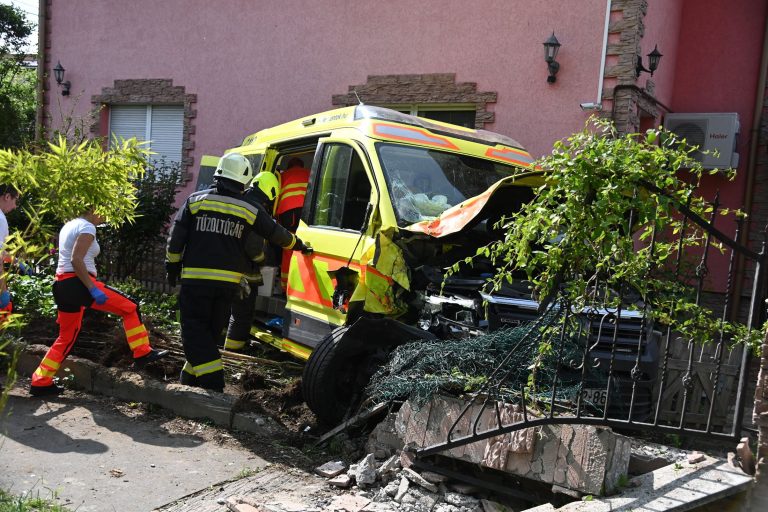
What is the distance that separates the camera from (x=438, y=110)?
9883 mm

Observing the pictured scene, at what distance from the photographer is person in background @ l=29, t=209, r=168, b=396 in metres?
5.29

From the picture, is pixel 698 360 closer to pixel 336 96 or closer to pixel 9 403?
pixel 9 403

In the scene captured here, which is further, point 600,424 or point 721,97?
point 721,97

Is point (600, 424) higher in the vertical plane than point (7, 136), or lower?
lower

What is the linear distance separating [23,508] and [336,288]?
8.08 ft

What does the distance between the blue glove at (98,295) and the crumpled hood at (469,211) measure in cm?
243

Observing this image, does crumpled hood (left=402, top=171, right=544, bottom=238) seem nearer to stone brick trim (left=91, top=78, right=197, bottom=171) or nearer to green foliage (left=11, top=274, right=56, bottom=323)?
green foliage (left=11, top=274, right=56, bottom=323)

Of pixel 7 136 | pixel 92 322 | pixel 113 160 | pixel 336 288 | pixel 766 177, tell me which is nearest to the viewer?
pixel 113 160

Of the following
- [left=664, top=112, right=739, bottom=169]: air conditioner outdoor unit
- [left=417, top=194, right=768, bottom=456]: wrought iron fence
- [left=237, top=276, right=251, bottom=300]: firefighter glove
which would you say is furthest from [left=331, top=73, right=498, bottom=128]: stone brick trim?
[left=417, top=194, right=768, bottom=456]: wrought iron fence

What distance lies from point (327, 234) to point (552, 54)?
4.57m

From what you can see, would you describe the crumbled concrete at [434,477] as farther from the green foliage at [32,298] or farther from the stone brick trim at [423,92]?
the stone brick trim at [423,92]

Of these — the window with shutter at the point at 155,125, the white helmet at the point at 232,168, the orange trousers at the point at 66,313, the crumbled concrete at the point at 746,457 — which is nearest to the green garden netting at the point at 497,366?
the crumbled concrete at the point at 746,457

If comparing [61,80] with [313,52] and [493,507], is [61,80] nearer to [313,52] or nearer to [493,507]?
[313,52]

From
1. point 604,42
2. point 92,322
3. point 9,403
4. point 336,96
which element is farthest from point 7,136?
point 604,42
